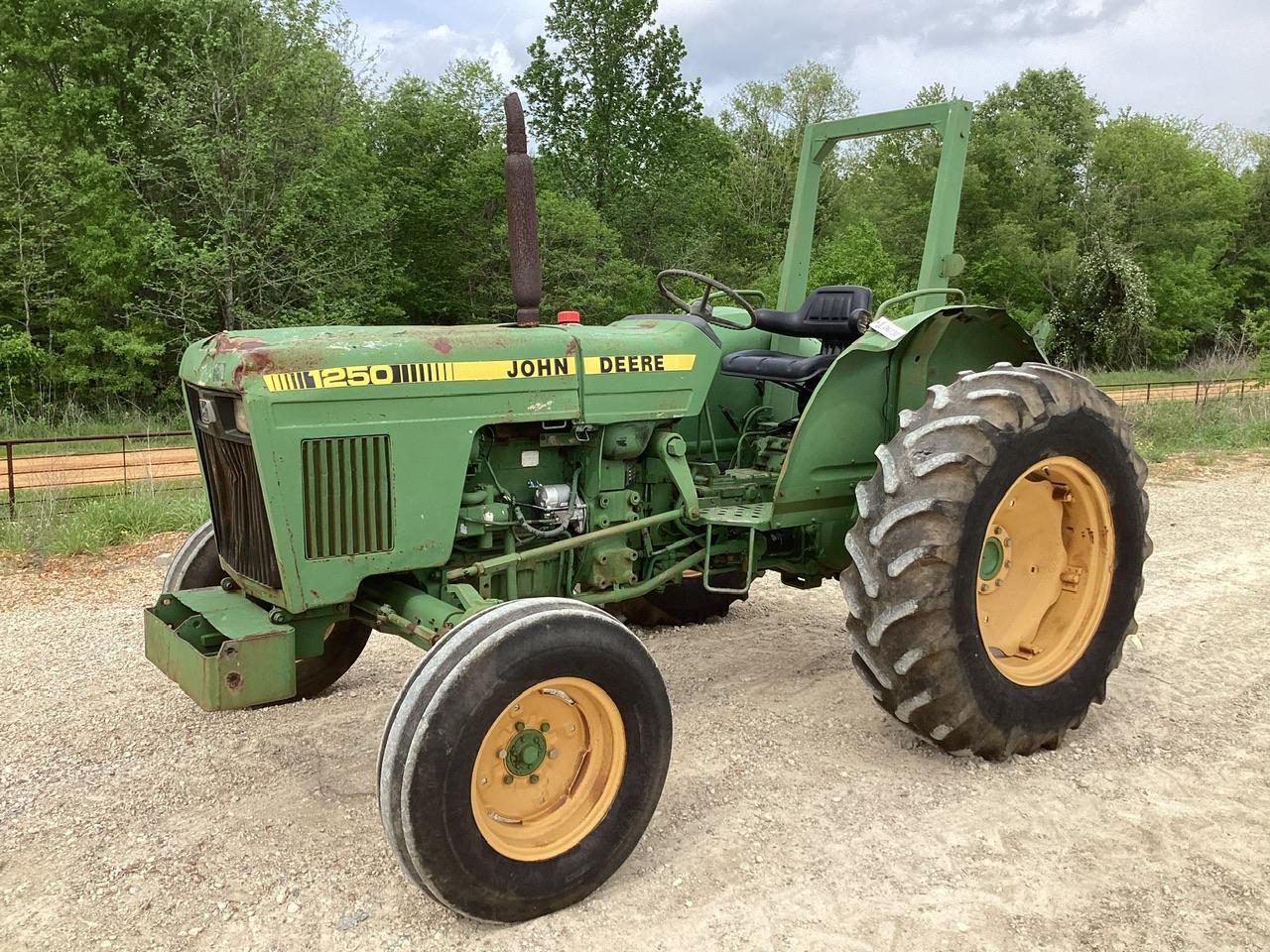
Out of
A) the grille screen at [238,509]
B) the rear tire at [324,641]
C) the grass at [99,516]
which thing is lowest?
the grass at [99,516]

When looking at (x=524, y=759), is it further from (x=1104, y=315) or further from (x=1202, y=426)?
(x=1104, y=315)

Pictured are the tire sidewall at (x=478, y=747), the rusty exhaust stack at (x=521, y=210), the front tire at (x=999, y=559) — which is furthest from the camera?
the front tire at (x=999, y=559)

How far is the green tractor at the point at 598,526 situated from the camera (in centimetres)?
303

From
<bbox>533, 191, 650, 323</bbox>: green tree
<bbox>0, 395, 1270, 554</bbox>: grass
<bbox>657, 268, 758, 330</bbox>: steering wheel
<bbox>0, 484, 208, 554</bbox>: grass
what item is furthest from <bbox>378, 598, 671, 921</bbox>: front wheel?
<bbox>533, 191, 650, 323</bbox>: green tree

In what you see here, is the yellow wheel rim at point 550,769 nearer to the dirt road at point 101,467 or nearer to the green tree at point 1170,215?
the dirt road at point 101,467

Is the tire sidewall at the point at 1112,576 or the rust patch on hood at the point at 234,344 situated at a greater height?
the rust patch on hood at the point at 234,344

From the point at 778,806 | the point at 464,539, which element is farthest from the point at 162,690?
the point at 778,806

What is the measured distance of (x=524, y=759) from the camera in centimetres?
306

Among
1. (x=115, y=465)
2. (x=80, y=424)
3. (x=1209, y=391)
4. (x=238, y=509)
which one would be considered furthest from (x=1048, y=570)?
(x=80, y=424)

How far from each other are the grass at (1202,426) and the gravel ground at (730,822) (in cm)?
811

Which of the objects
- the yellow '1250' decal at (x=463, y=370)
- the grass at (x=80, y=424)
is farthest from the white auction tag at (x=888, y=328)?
the grass at (x=80, y=424)

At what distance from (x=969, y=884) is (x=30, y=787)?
3.26 m

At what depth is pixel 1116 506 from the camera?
423 cm

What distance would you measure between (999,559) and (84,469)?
941 cm
